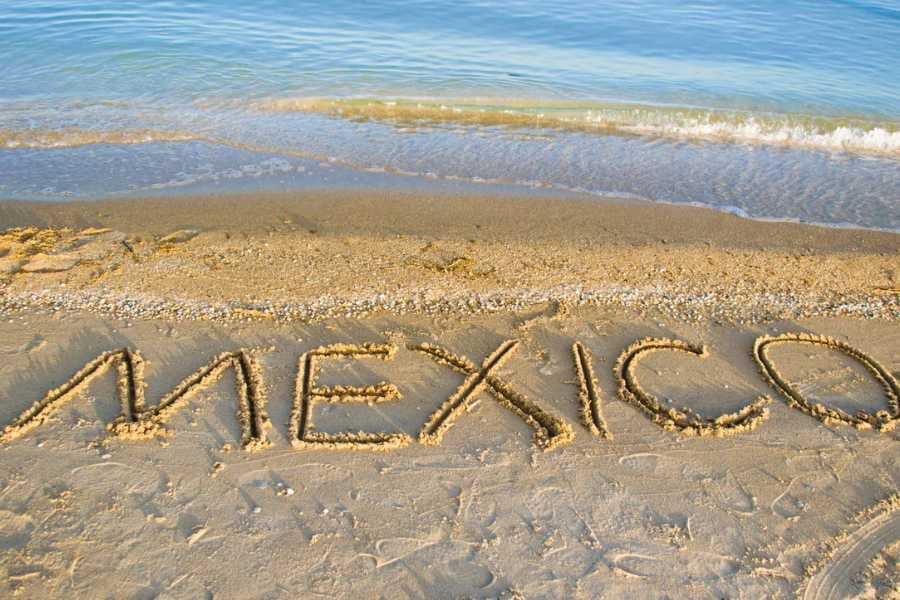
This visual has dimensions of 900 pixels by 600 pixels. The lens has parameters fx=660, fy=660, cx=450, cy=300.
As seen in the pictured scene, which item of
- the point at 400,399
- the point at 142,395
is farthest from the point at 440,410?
the point at 142,395

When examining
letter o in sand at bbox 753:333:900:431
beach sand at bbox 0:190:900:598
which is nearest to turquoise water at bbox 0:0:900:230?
beach sand at bbox 0:190:900:598

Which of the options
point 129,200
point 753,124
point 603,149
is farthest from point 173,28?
point 753,124

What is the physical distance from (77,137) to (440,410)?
771cm

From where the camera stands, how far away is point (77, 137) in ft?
30.6

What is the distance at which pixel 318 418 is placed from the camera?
4.45m

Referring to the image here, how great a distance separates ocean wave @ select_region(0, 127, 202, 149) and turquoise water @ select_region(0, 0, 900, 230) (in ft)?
0.14

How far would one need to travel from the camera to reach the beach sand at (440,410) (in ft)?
11.5

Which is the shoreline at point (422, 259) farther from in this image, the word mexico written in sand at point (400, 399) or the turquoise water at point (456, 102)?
the turquoise water at point (456, 102)

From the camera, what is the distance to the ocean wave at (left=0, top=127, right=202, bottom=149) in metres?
9.05

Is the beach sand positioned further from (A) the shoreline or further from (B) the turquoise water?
(B) the turquoise water

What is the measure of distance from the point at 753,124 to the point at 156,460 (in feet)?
33.3

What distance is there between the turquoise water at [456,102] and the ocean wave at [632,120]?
4 cm

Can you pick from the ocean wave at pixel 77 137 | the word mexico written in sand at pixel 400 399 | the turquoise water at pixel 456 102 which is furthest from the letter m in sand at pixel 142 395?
the ocean wave at pixel 77 137

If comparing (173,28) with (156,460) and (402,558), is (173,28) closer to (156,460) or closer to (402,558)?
(156,460)
